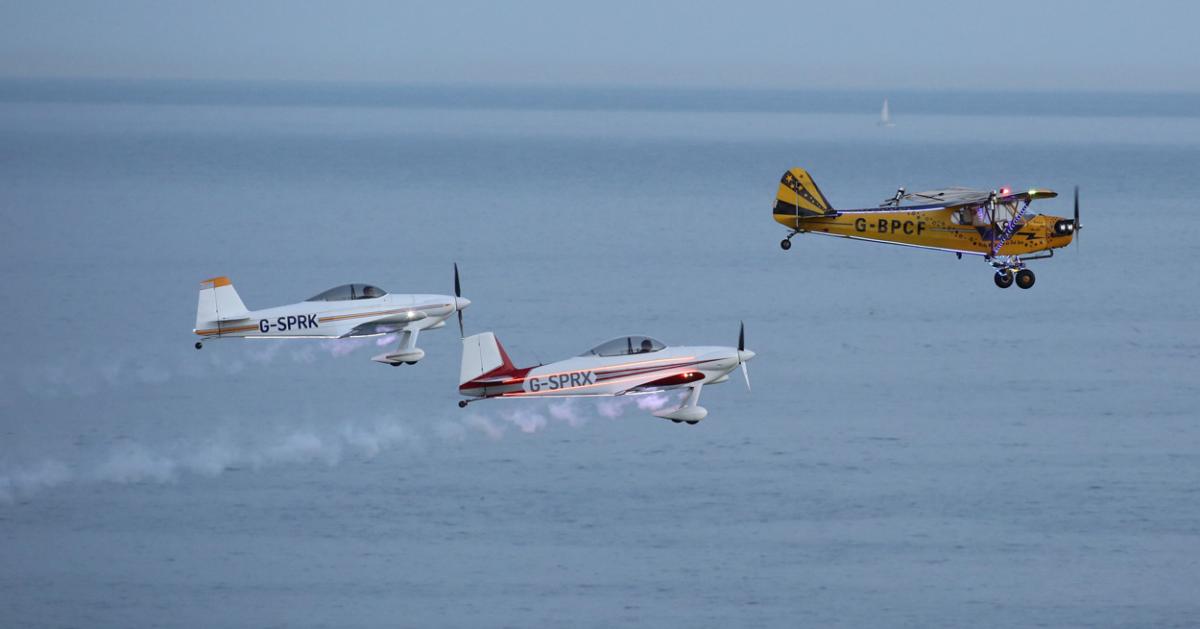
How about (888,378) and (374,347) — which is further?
(374,347)

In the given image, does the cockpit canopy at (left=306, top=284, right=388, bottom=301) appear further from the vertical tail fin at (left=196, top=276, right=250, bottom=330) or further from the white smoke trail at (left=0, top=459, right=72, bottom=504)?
the white smoke trail at (left=0, top=459, right=72, bottom=504)

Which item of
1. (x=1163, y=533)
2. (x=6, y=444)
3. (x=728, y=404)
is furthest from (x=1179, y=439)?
(x=6, y=444)

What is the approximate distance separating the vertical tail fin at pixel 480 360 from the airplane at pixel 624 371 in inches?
1.6

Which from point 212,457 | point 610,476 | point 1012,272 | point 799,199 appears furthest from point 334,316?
point 1012,272

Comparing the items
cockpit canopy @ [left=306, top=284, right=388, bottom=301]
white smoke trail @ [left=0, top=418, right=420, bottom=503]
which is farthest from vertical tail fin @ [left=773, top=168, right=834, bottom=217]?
white smoke trail @ [left=0, top=418, right=420, bottom=503]

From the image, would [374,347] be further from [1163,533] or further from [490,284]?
[1163,533]

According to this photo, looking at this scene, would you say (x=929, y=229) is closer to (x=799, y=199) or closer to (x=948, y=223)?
(x=948, y=223)

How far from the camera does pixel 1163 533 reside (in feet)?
333

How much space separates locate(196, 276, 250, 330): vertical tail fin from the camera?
8225 centimetres

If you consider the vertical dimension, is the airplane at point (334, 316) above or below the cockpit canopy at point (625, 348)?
above

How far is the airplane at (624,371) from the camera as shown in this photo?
74.8 m

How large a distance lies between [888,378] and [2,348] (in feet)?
214

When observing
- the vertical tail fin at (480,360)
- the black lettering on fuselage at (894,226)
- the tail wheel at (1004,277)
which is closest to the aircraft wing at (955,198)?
the black lettering on fuselage at (894,226)

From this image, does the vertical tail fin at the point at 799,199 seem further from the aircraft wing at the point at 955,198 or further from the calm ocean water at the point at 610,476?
the calm ocean water at the point at 610,476
